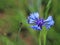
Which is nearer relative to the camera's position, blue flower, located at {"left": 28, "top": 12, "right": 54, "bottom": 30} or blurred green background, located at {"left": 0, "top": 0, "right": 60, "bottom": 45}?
blue flower, located at {"left": 28, "top": 12, "right": 54, "bottom": 30}

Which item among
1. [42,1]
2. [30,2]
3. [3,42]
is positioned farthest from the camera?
[42,1]

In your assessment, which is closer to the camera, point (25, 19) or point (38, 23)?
Result: point (38, 23)

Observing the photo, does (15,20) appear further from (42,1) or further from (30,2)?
(42,1)

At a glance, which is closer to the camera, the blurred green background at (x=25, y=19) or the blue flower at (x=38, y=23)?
the blue flower at (x=38, y=23)

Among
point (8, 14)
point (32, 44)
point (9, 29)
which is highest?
point (8, 14)

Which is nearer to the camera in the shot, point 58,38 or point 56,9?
point 58,38

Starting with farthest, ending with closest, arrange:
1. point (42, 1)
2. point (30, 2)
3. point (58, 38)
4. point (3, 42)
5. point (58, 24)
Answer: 1. point (42, 1)
2. point (30, 2)
3. point (58, 24)
4. point (58, 38)
5. point (3, 42)

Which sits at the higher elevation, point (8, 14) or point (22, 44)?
point (8, 14)

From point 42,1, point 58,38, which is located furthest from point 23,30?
point 58,38
